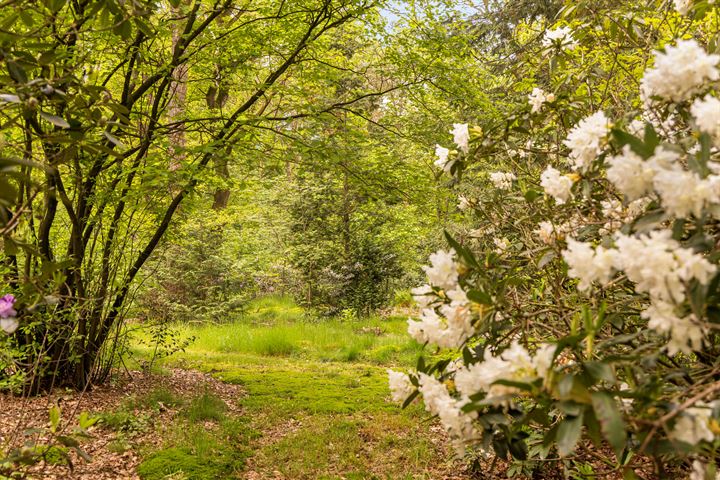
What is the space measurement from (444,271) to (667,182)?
557 mm

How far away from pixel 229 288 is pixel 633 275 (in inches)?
406

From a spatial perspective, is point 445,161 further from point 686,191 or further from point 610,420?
point 610,420

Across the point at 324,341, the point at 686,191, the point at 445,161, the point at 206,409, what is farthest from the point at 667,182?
the point at 324,341

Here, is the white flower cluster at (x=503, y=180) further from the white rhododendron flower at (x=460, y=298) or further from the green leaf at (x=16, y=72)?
the green leaf at (x=16, y=72)

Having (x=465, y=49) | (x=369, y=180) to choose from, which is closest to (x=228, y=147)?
(x=369, y=180)

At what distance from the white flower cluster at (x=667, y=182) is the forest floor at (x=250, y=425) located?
190cm

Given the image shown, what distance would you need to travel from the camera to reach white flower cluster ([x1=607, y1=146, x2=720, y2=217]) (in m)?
0.88

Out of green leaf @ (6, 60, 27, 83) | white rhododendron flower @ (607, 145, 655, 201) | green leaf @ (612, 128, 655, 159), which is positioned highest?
green leaf @ (6, 60, 27, 83)

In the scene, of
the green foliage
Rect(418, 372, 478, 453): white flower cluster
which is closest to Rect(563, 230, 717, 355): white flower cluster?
Rect(418, 372, 478, 453): white flower cluster

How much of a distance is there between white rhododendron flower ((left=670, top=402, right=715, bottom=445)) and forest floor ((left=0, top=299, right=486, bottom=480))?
1850 millimetres

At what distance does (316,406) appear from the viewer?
166 inches

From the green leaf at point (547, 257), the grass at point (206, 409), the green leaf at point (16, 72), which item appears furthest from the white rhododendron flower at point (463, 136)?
the grass at point (206, 409)

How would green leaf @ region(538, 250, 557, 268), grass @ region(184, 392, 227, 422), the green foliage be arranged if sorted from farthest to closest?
the green foliage → grass @ region(184, 392, 227, 422) → green leaf @ region(538, 250, 557, 268)

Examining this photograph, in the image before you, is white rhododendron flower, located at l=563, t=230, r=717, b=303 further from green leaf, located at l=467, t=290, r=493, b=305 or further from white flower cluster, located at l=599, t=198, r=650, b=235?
white flower cluster, located at l=599, t=198, r=650, b=235
